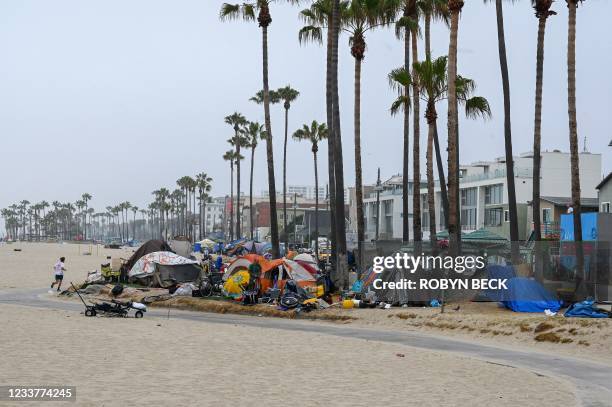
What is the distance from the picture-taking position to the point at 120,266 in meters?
38.9

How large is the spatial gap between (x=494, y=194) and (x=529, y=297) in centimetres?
4948

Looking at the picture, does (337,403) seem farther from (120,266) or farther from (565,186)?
(565,186)

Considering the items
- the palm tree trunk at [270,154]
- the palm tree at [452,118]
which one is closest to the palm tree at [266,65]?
the palm tree trunk at [270,154]

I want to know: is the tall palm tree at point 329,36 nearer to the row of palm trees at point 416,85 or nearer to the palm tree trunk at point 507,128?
the row of palm trees at point 416,85

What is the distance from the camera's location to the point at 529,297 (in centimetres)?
2398

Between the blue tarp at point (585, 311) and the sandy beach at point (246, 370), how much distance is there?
5.56 metres

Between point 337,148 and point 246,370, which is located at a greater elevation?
point 337,148

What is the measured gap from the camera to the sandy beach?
38.7ft

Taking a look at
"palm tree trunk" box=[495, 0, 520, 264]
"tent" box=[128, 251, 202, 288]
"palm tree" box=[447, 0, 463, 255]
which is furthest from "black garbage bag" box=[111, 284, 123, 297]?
"palm tree trunk" box=[495, 0, 520, 264]

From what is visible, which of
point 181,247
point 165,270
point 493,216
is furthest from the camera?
point 493,216

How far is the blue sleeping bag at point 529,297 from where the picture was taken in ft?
78.2

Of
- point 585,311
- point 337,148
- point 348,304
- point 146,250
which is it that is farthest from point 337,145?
point 585,311

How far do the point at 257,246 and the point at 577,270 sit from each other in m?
42.4

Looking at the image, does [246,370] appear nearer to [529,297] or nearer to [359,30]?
[529,297]
